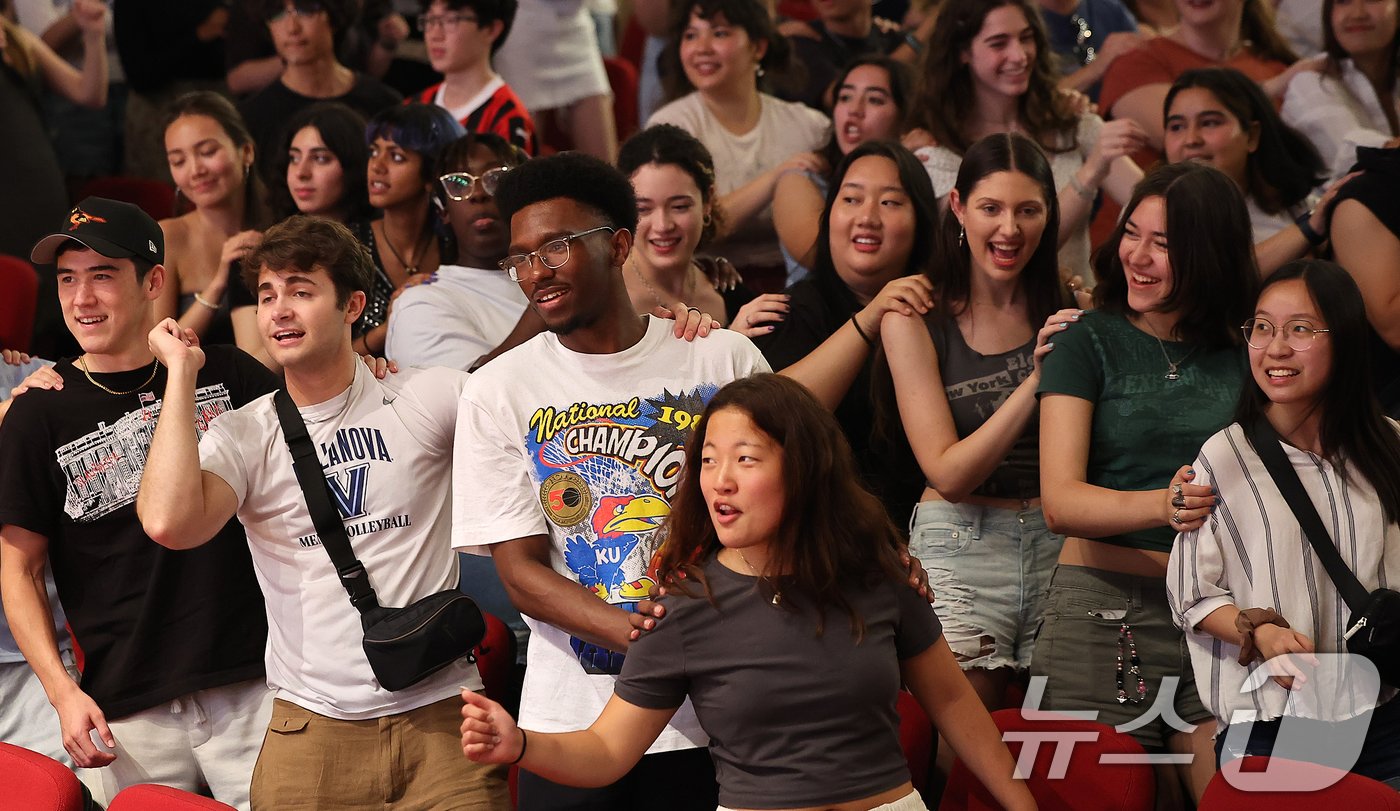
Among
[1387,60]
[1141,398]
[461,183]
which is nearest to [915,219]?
[1141,398]

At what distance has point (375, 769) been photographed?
120 inches

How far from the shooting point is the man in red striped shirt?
5.23 m

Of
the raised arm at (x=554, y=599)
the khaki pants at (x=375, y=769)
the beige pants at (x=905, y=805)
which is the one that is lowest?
the khaki pants at (x=375, y=769)

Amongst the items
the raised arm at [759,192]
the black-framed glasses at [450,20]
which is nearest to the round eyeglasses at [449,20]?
the black-framed glasses at [450,20]

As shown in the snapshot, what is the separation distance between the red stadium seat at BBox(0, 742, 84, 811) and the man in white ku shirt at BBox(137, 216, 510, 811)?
0.37 meters

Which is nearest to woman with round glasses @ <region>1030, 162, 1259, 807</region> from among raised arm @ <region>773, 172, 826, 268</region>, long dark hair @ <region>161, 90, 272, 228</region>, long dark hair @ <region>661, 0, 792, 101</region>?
raised arm @ <region>773, 172, 826, 268</region>

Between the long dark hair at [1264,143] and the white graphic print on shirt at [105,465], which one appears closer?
the white graphic print on shirt at [105,465]

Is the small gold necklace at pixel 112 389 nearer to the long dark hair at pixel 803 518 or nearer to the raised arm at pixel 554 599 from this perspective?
the raised arm at pixel 554 599

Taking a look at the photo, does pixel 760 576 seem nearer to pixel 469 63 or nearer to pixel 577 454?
pixel 577 454

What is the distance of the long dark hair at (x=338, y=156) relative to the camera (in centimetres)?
482

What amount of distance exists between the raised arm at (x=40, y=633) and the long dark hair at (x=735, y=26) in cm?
298

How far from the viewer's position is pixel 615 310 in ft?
9.79

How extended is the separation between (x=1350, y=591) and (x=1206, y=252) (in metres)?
0.80
